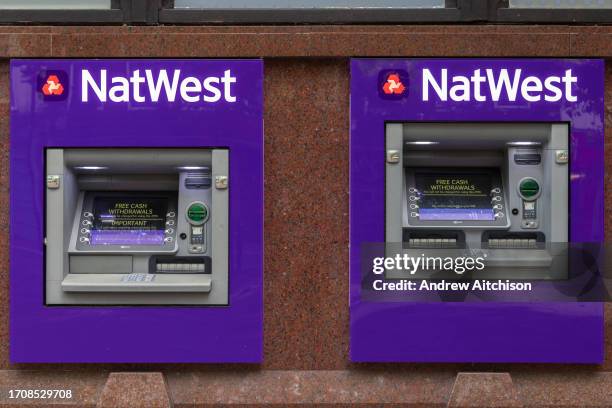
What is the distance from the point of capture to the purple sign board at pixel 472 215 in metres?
4.39

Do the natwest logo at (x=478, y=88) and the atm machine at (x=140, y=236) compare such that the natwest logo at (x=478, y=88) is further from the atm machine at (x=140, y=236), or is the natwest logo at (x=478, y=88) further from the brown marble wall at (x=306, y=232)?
the atm machine at (x=140, y=236)

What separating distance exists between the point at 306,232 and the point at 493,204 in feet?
3.74

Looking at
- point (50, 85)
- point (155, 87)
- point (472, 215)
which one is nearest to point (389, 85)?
point (472, 215)

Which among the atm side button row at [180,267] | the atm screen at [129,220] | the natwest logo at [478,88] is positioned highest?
the natwest logo at [478,88]

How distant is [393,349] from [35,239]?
7.29ft

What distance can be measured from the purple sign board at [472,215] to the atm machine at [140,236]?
2.72 ft

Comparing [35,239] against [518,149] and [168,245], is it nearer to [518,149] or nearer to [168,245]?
[168,245]

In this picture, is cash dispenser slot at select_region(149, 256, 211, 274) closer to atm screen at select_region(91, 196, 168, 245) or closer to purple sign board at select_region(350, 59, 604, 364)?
atm screen at select_region(91, 196, 168, 245)

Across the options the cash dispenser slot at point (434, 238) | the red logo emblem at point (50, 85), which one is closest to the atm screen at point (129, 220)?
the red logo emblem at point (50, 85)

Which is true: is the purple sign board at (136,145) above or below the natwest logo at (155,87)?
below

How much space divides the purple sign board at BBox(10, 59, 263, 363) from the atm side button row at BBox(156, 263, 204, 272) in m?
0.17

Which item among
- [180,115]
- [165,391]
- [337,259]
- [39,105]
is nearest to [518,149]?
[337,259]

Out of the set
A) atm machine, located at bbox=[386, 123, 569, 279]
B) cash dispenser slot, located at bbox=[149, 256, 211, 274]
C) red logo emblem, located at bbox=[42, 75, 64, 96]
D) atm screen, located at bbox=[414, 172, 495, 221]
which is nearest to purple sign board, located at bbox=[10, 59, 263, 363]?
red logo emblem, located at bbox=[42, 75, 64, 96]

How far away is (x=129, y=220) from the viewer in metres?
4.46
